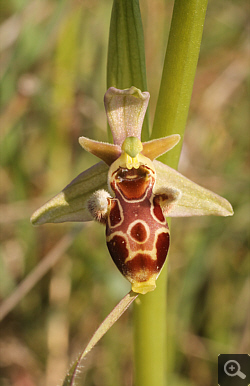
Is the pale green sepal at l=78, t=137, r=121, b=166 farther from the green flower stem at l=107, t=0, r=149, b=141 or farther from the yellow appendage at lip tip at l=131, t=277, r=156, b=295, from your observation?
the yellow appendage at lip tip at l=131, t=277, r=156, b=295

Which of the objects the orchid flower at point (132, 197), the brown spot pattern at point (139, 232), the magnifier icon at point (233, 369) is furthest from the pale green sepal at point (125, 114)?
the magnifier icon at point (233, 369)

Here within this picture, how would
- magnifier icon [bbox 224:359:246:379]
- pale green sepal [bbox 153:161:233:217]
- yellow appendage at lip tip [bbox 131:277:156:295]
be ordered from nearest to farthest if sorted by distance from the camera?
yellow appendage at lip tip [bbox 131:277:156:295] < pale green sepal [bbox 153:161:233:217] < magnifier icon [bbox 224:359:246:379]

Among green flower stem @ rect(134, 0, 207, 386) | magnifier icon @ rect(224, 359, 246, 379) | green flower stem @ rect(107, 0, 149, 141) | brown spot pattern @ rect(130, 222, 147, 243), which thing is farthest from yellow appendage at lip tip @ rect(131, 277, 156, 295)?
magnifier icon @ rect(224, 359, 246, 379)

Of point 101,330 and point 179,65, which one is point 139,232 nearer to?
point 101,330

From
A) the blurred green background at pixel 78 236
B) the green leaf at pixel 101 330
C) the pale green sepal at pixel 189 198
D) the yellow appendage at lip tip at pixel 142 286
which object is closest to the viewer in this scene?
the green leaf at pixel 101 330

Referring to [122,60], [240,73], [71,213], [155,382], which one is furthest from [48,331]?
[240,73]

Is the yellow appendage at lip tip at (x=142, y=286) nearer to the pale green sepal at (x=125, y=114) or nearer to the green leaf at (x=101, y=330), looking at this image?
the green leaf at (x=101, y=330)
